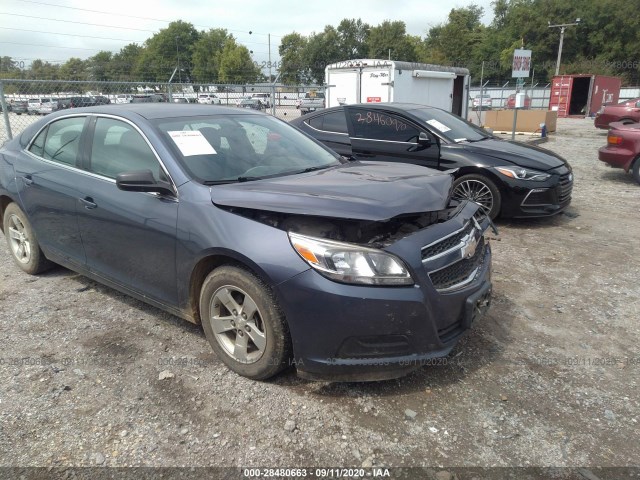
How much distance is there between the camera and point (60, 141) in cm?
400

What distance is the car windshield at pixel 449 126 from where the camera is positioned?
21.0 feet

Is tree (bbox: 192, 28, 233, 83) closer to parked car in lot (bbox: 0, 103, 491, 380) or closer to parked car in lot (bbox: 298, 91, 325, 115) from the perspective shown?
parked car in lot (bbox: 298, 91, 325, 115)

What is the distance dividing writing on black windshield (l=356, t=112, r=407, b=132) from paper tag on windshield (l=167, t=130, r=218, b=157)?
3704 millimetres

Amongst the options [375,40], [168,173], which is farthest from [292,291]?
[375,40]

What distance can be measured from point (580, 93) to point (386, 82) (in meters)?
24.3

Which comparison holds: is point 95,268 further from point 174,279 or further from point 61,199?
point 174,279

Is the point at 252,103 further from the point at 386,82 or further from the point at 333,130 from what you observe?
the point at 333,130

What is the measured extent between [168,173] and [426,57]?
89932 millimetres

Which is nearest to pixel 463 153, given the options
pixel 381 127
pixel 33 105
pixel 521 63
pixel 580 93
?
pixel 381 127

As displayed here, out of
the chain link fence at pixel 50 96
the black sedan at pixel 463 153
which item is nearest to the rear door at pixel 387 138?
the black sedan at pixel 463 153

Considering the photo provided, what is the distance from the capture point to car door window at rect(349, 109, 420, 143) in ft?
20.9

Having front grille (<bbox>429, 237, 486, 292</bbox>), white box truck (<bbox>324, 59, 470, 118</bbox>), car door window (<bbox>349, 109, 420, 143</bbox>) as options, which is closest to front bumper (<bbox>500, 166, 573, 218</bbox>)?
car door window (<bbox>349, 109, 420, 143</bbox>)

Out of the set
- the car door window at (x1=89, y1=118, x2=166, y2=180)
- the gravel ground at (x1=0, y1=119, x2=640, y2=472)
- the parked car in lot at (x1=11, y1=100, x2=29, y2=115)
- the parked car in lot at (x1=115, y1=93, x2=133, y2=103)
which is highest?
the parked car in lot at (x1=115, y1=93, x2=133, y2=103)

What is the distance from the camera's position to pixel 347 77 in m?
15.1
